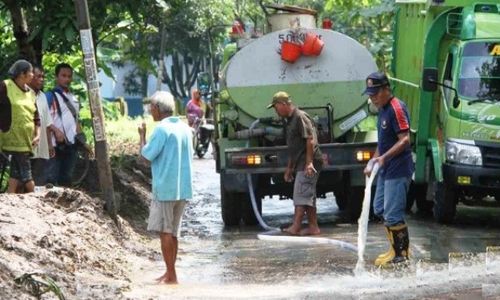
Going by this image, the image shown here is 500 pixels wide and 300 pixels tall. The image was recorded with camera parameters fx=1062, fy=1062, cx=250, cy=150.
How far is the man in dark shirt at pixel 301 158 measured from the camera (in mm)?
13234

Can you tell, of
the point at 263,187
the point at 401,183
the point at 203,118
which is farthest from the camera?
the point at 203,118

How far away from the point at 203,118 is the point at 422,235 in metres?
15.4

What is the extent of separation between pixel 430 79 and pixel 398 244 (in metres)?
3.71

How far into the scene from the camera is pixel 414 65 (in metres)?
16.8

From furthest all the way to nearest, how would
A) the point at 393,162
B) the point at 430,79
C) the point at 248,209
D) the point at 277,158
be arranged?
the point at 248,209, the point at 277,158, the point at 430,79, the point at 393,162

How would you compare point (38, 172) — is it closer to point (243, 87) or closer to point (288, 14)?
point (243, 87)

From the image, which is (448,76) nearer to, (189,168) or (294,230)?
(294,230)

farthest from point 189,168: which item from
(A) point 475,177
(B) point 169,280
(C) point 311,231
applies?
(A) point 475,177

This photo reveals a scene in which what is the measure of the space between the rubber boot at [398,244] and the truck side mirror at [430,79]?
11.8 ft

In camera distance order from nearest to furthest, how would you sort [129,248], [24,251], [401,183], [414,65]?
[24,251] → [401,183] → [129,248] → [414,65]

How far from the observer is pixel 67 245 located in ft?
32.2

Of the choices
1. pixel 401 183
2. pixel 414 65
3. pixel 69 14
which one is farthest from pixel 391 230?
pixel 414 65

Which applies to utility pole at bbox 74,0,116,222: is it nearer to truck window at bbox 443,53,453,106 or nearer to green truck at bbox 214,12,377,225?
green truck at bbox 214,12,377,225

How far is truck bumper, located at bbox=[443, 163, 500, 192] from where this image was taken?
13.4m
